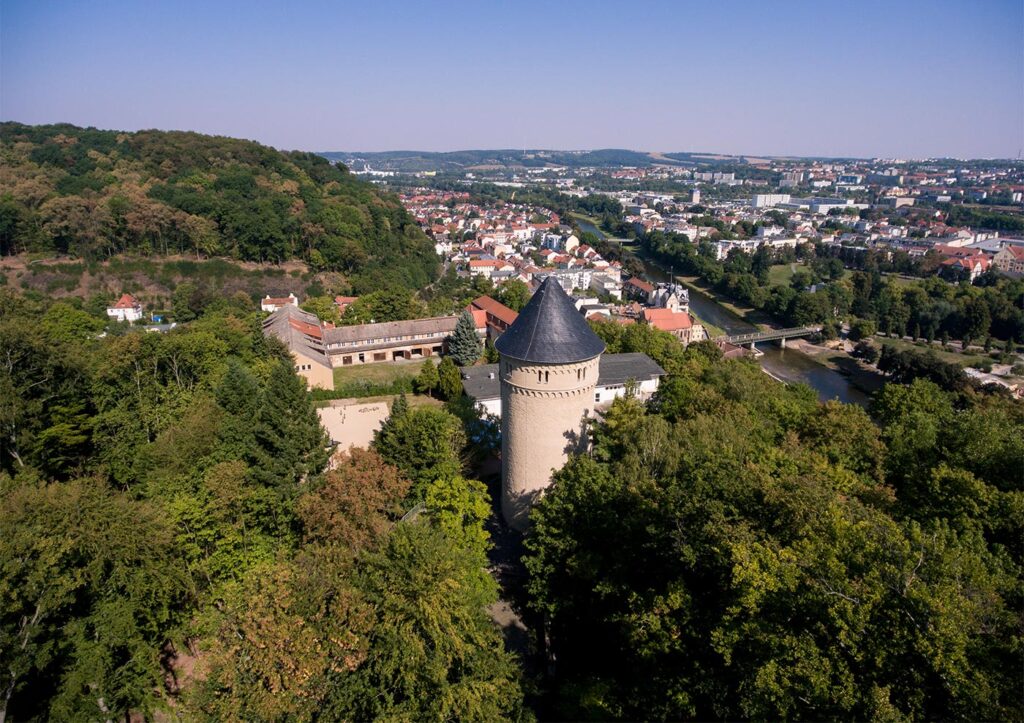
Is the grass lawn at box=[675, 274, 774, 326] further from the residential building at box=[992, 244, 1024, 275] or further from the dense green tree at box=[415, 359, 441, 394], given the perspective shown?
the dense green tree at box=[415, 359, 441, 394]

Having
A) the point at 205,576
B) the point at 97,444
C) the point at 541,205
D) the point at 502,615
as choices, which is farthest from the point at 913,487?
the point at 541,205

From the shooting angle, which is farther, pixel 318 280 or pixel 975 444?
pixel 318 280

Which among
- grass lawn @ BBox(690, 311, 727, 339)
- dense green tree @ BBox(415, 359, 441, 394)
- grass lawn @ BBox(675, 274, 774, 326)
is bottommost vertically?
grass lawn @ BBox(690, 311, 727, 339)

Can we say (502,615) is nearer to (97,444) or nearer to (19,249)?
(97,444)

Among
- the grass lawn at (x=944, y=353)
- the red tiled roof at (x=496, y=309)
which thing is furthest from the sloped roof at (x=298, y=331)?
the grass lawn at (x=944, y=353)

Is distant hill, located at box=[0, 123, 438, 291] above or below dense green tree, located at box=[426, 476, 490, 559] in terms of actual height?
above

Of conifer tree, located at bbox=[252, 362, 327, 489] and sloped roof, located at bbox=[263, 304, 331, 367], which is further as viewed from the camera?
sloped roof, located at bbox=[263, 304, 331, 367]

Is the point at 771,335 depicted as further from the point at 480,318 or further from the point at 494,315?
the point at 480,318

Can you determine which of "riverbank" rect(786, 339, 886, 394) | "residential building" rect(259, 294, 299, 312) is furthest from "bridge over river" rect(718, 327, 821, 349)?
"residential building" rect(259, 294, 299, 312)

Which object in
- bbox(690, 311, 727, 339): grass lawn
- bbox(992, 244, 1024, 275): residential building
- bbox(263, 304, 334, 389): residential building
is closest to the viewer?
bbox(263, 304, 334, 389): residential building
